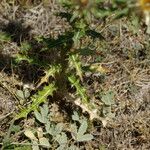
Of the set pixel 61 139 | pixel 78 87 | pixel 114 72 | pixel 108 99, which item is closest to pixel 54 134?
pixel 61 139

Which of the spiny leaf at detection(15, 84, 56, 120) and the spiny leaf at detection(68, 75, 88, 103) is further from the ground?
the spiny leaf at detection(68, 75, 88, 103)

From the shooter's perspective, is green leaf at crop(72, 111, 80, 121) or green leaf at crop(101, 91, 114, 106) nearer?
green leaf at crop(72, 111, 80, 121)

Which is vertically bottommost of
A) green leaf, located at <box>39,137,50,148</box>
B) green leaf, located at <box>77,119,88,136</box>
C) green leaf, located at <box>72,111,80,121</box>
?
green leaf, located at <box>39,137,50,148</box>

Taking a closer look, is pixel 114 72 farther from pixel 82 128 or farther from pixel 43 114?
pixel 43 114

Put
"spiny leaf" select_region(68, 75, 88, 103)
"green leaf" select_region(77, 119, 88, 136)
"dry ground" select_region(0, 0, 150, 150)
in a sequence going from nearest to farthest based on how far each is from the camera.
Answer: "spiny leaf" select_region(68, 75, 88, 103) → "green leaf" select_region(77, 119, 88, 136) → "dry ground" select_region(0, 0, 150, 150)

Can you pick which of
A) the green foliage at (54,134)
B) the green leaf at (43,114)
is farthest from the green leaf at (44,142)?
the green leaf at (43,114)

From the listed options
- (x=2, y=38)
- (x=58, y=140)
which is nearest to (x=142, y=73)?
(x=58, y=140)

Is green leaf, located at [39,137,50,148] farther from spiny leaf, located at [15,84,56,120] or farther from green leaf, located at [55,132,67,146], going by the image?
spiny leaf, located at [15,84,56,120]

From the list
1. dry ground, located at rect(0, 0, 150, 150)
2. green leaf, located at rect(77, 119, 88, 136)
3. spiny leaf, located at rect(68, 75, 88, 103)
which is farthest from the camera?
dry ground, located at rect(0, 0, 150, 150)

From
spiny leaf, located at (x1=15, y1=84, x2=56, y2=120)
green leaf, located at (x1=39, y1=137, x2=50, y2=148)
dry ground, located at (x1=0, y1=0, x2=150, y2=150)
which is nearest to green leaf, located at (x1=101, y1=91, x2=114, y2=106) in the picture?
dry ground, located at (x1=0, y1=0, x2=150, y2=150)
